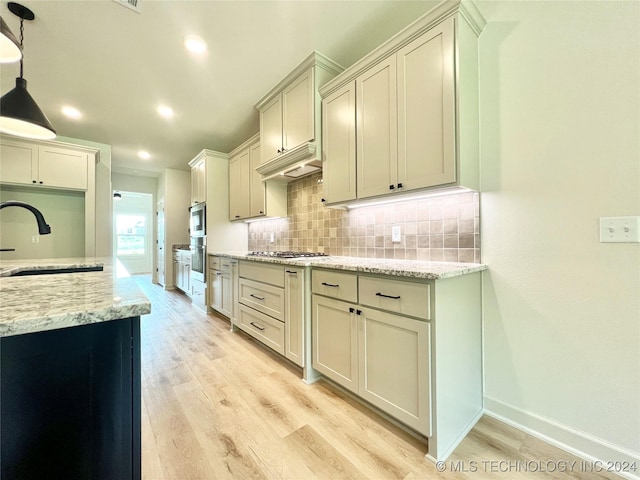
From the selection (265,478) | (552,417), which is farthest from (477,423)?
(265,478)

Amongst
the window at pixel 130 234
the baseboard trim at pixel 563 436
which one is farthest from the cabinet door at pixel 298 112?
the window at pixel 130 234

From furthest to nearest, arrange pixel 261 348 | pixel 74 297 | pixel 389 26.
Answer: pixel 261 348 → pixel 389 26 → pixel 74 297

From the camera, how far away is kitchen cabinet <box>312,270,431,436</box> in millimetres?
1352

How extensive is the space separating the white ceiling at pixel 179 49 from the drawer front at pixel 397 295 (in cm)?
179

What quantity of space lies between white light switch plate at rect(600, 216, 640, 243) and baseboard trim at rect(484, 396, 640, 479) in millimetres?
979

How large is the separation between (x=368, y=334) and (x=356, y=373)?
28 cm

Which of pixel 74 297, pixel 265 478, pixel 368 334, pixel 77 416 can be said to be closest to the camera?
pixel 77 416

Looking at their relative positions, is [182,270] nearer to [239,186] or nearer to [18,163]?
[239,186]

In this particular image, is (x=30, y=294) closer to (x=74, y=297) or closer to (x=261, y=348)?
(x=74, y=297)

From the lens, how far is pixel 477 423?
5.31 feet

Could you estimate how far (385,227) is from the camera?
2.19 metres

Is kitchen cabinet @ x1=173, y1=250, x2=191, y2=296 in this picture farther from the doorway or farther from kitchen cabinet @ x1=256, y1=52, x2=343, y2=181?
the doorway

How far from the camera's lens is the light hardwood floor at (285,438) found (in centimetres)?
128

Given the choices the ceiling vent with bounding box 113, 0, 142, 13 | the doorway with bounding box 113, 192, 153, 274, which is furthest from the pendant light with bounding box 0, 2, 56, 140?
the doorway with bounding box 113, 192, 153, 274
